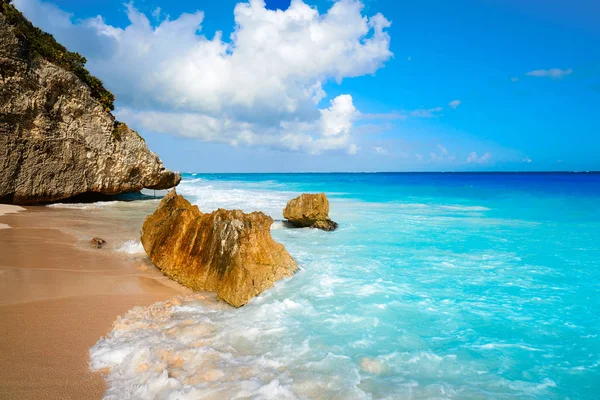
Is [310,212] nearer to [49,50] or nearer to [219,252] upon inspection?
[219,252]

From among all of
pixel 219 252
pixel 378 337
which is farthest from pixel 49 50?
pixel 378 337

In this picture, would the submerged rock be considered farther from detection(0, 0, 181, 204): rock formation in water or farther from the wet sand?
detection(0, 0, 181, 204): rock formation in water

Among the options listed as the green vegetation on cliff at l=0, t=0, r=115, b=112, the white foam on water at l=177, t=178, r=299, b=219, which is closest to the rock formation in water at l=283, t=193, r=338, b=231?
the white foam on water at l=177, t=178, r=299, b=219

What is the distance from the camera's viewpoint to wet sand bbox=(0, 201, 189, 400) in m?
3.49

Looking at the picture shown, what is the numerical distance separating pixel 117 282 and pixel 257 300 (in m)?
2.72

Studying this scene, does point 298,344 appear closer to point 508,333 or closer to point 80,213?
point 508,333

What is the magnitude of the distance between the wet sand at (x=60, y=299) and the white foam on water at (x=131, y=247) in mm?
229

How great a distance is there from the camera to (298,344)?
187 inches

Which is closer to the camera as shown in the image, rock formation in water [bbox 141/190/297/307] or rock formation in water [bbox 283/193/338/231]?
rock formation in water [bbox 141/190/297/307]

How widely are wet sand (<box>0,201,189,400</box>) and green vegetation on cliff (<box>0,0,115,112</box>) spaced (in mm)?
11063

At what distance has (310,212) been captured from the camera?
1355 cm

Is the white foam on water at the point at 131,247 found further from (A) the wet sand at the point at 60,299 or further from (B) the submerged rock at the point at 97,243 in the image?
(B) the submerged rock at the point at 97,243

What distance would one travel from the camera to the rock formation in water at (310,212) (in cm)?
1362

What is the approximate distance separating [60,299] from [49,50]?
726 inches
